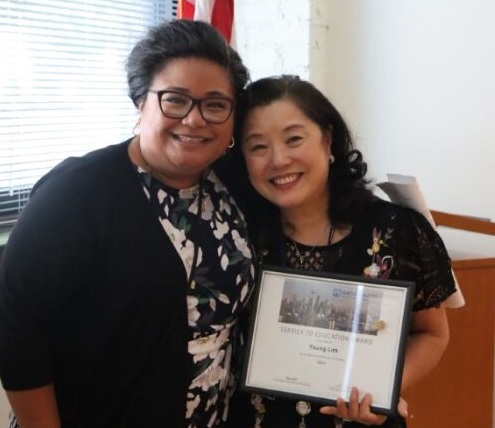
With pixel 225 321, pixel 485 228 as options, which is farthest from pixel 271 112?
pixel 485 228

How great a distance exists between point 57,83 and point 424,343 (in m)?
1.67

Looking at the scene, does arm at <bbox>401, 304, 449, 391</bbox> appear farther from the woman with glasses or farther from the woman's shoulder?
the woman's shoulder

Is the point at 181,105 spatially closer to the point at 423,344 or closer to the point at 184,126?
the point at 184,126

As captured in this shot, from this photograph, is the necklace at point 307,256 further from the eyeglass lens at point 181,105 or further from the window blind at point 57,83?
the window blind at point 57,83

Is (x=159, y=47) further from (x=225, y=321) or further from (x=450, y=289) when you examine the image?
(x=450, y=289)

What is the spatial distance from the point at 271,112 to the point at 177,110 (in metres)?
0.24

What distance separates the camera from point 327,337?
120cm

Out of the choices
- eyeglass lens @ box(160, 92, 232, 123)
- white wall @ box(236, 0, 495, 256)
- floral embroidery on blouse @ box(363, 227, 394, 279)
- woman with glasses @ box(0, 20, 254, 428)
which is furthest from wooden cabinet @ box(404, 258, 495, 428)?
eyeglass lens @ box(160, 92, 232, 123)

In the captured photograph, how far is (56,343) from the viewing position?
44.9 inches

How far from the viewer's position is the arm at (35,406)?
44.2 inches

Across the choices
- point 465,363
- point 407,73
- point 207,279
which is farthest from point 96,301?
point 407,73

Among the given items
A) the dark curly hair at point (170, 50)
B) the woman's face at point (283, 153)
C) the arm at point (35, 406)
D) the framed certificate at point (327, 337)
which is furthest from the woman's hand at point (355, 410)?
the dark curly hair at point (170, 50)

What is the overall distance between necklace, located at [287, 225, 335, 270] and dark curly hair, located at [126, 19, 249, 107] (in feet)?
1.24

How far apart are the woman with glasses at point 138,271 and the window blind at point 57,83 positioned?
98 cm
